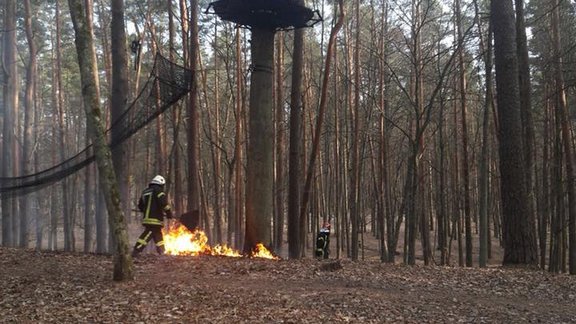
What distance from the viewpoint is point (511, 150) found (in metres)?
9.66

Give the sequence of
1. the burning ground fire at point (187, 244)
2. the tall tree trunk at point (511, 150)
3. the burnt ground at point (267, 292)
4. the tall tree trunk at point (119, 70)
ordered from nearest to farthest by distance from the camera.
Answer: the burnt ground at point (267, 292)
the tall tree trunk at point (511, 150)
the burning ground fire at point (187, 244)
the tall tree trunk at point (119, 70)

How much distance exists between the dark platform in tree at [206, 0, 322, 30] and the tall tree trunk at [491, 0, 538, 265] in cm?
369

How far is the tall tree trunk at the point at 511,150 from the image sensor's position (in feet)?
31.3

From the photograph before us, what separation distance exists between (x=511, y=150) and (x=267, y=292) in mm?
5863

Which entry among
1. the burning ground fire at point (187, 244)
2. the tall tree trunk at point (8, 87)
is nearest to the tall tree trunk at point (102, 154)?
the burning ground fire at point (187, 244)

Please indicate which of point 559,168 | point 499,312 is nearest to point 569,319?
point 499,312

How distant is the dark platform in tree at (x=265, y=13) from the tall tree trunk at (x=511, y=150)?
369 cm

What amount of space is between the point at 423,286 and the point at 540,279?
2286 mm

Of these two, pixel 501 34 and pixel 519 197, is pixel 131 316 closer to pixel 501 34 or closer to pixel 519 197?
pixel 519 197

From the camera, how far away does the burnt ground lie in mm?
5684

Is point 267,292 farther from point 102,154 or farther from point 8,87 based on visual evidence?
point 8,87

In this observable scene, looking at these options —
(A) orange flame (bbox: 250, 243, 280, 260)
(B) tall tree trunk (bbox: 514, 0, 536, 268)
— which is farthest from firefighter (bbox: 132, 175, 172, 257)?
(B) tall tree trunk (bbox: 514, 0, 536, 268)

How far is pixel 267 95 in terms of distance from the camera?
1039 cm

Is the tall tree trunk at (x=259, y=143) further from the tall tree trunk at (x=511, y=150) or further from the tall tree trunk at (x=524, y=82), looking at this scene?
the tall tree trunk at (x=524, y=82)
